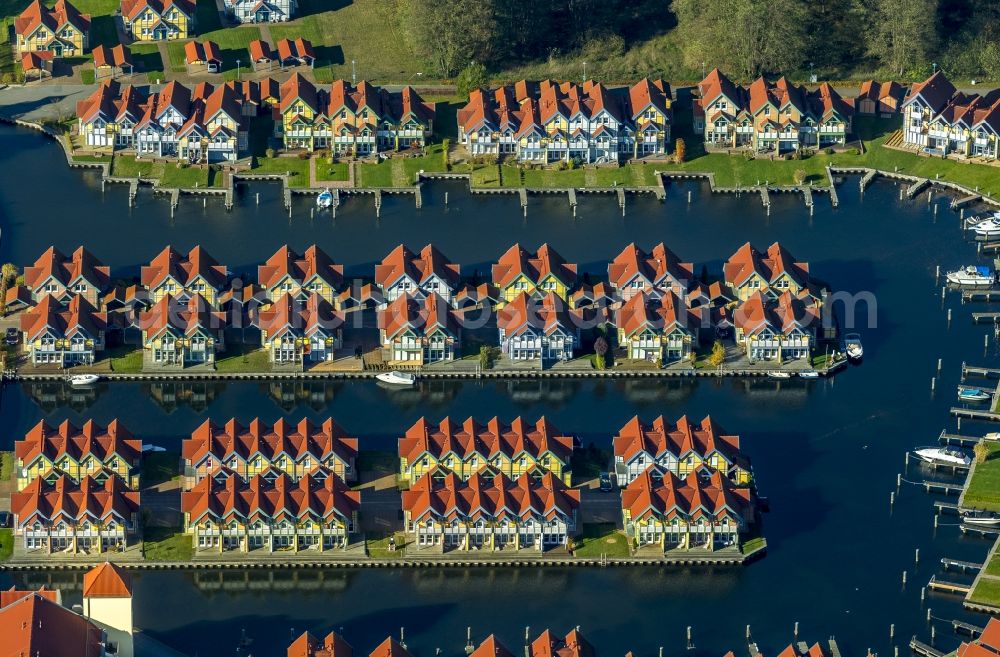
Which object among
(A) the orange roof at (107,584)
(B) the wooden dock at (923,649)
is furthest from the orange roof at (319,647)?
(B) the wooden dock at (923,649)

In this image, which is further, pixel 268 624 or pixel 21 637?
pixel 268 624

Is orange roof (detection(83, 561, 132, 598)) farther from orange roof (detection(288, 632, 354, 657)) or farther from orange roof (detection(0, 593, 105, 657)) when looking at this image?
orange roof (detection(288, 632, 354, 657))

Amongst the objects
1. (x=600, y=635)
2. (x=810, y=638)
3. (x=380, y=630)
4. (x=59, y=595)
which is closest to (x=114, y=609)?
(x=59, y=595)

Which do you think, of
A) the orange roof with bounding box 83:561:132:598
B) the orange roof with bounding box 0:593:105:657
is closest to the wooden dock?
the orange roof with bounding box 83:561:132:598

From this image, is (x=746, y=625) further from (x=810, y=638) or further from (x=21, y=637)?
(x=21, y=637)

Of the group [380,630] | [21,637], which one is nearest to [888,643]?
[380,630]

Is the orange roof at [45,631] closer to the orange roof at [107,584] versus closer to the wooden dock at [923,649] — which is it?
the orange roof at [107,584]
